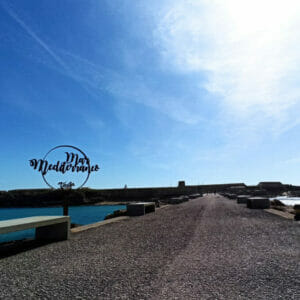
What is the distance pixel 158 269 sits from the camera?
157 inches

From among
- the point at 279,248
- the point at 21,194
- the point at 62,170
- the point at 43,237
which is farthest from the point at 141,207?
the point at 21,194

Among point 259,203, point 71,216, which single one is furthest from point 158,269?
point 71,216

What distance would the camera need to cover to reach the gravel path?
10.1 ft

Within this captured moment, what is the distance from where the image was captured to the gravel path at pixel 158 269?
3.07 metres

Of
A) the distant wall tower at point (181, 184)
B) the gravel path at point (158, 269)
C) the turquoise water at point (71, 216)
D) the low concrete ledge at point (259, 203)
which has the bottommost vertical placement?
the turquoise water at point (71, 216)

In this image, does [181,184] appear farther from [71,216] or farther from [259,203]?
[259,203]

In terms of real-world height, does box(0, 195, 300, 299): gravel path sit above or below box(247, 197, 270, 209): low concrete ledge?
below

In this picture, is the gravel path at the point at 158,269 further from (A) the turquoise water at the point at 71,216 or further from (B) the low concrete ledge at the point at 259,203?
(A) the turquoise water at the point at 71,216

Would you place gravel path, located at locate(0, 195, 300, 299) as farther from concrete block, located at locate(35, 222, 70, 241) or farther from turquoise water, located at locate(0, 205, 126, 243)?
turquoise water, located at locate(0, 205, 126, 243)

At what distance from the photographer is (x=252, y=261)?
436 centimetres

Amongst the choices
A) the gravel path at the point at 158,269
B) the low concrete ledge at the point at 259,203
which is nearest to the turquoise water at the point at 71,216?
the gravel path at the point at 158,269

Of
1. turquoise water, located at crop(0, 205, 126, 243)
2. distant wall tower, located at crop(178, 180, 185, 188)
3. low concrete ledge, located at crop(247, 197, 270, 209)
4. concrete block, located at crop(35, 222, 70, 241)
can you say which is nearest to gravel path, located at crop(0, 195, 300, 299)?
concrete block, located at crop(35, 222, 70, 241)

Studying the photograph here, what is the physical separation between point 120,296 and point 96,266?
1.47 m

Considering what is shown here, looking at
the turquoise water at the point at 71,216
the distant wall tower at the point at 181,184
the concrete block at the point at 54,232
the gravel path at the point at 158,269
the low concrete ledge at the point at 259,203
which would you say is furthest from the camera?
the distant wall tower at the point at 181,184
